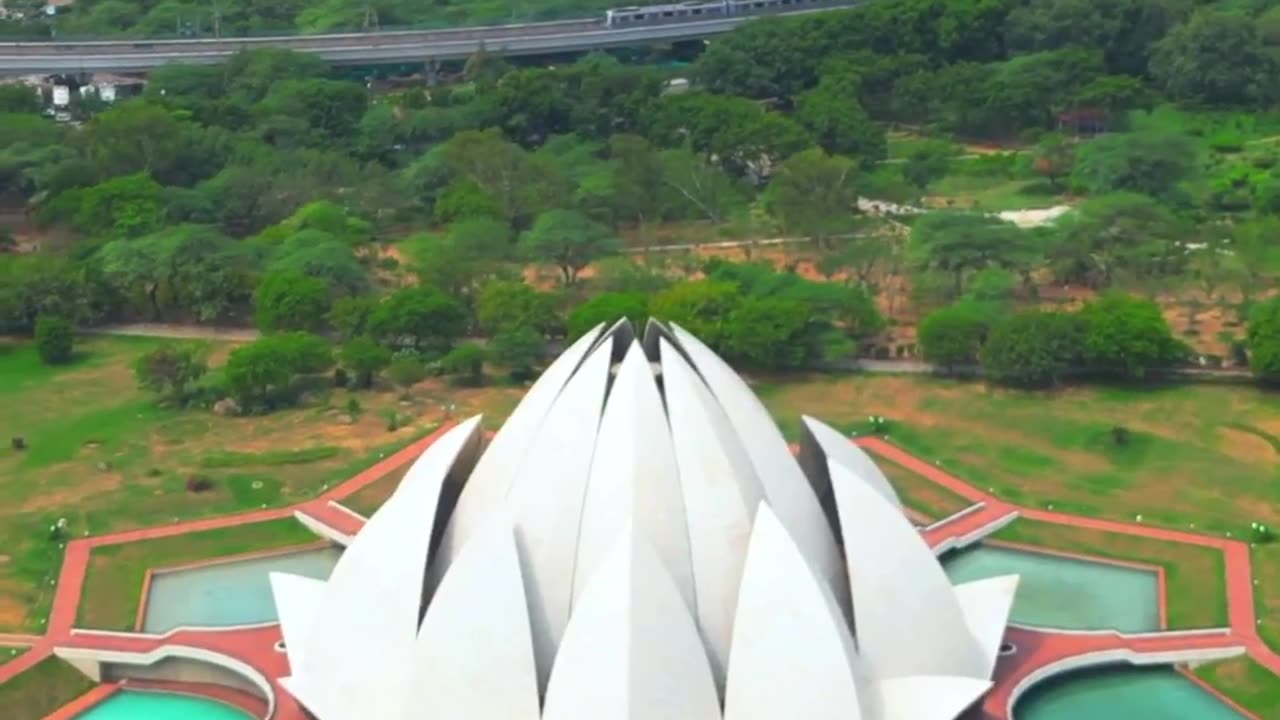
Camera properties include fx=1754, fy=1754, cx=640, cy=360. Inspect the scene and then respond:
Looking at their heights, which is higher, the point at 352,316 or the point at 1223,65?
the point at 1223,65

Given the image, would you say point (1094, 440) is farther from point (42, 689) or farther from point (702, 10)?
point (702, 10)

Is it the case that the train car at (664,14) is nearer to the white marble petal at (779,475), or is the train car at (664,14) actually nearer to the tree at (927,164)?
the tree at (927,164)

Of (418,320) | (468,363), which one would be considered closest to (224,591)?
(468,363)

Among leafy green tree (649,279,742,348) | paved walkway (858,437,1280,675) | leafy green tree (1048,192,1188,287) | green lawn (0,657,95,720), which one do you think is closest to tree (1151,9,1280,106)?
leafy green tree (1048,192,1188,287)

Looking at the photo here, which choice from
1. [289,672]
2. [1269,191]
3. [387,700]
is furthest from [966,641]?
[1269,191]

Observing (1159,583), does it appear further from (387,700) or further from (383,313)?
(383,313)

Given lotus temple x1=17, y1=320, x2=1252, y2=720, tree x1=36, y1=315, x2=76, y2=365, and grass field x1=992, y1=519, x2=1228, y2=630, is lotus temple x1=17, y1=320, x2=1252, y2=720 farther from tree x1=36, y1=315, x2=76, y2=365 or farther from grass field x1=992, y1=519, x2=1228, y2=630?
tree x1=36, y1=315, x2=76, y2=365
